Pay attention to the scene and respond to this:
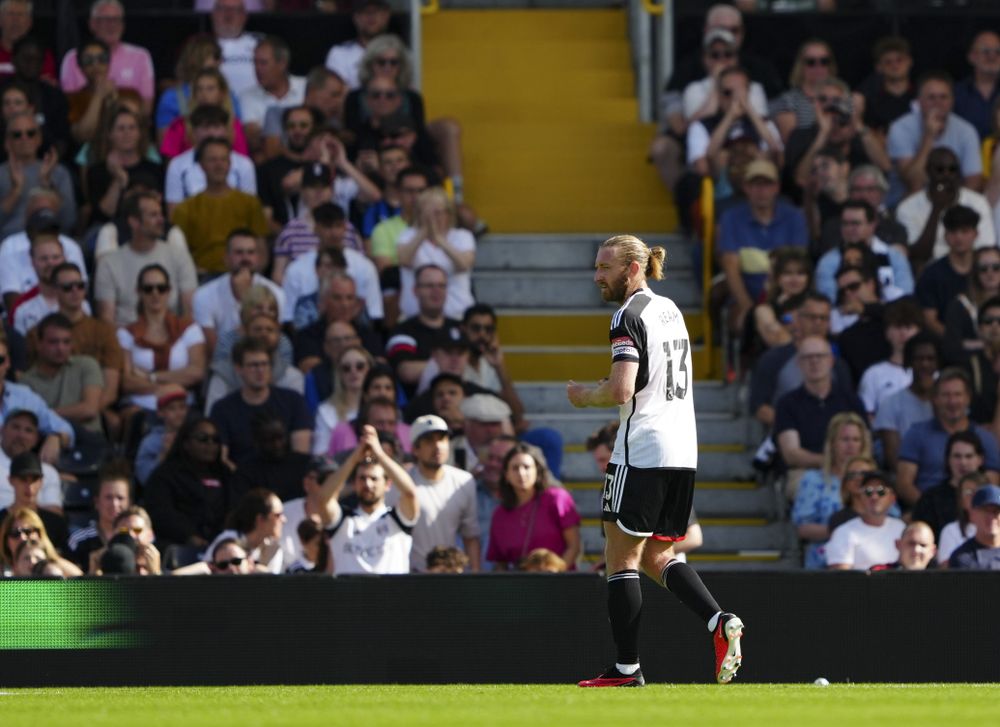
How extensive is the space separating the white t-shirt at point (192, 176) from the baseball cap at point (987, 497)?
5.99 metres

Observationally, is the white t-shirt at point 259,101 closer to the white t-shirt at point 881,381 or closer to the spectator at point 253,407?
the spectator at point 253,407

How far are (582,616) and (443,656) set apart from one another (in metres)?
0.73

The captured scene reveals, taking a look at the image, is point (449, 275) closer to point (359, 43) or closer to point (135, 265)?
point (135, 265)

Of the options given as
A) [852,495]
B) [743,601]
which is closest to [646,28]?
[852,495]

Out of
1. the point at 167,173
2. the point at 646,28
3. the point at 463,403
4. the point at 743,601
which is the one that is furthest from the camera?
the point at 646,28

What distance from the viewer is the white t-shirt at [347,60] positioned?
54.6 ft

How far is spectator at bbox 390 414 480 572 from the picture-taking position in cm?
1232

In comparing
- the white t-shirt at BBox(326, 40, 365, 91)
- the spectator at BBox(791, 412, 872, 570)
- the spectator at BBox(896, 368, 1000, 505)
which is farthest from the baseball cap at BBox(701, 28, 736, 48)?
the spectator at BBox(791, 412, 872, 570)

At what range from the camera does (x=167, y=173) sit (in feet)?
49.8

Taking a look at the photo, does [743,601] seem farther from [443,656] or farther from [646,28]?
[646,28]

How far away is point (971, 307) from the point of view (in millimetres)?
14438

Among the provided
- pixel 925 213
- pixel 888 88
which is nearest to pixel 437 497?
pixel 925 213

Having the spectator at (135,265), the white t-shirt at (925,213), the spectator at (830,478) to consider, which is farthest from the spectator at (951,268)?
the spectator at (135,265)

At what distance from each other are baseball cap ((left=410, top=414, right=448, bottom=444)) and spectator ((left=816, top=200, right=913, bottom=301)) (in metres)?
3.63
